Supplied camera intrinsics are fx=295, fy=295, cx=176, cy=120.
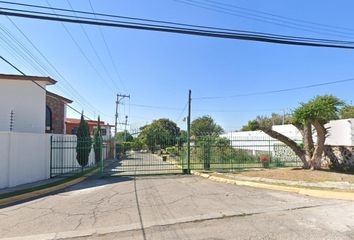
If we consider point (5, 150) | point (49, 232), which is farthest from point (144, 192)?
point (5, 150)

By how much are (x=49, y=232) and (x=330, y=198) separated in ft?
27.7

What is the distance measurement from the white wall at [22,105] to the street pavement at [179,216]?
26.1 ft

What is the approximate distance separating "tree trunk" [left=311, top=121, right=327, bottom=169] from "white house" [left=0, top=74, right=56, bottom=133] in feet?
50.2

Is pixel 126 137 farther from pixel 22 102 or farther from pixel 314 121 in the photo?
pixel 314 121

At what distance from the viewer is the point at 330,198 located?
31.6 ft

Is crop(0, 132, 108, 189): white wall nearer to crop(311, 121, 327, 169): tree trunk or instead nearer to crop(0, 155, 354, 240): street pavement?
crop(0, 155, 354, 240): street pavement

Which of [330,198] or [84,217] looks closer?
[84,217]

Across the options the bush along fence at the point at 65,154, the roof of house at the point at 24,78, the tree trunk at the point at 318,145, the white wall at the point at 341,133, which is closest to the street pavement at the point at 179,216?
the bush along fence at the point at 65,154

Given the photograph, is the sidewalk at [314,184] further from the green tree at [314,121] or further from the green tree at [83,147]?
the green tree at [83,147]

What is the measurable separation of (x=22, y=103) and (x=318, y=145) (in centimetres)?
1664

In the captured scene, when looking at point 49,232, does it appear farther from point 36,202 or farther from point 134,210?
point 36,202

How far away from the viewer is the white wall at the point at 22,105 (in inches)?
671

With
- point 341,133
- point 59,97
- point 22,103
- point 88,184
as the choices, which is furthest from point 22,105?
point 341,133

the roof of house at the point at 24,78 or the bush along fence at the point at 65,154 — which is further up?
the roof of house at the point at 24,78
